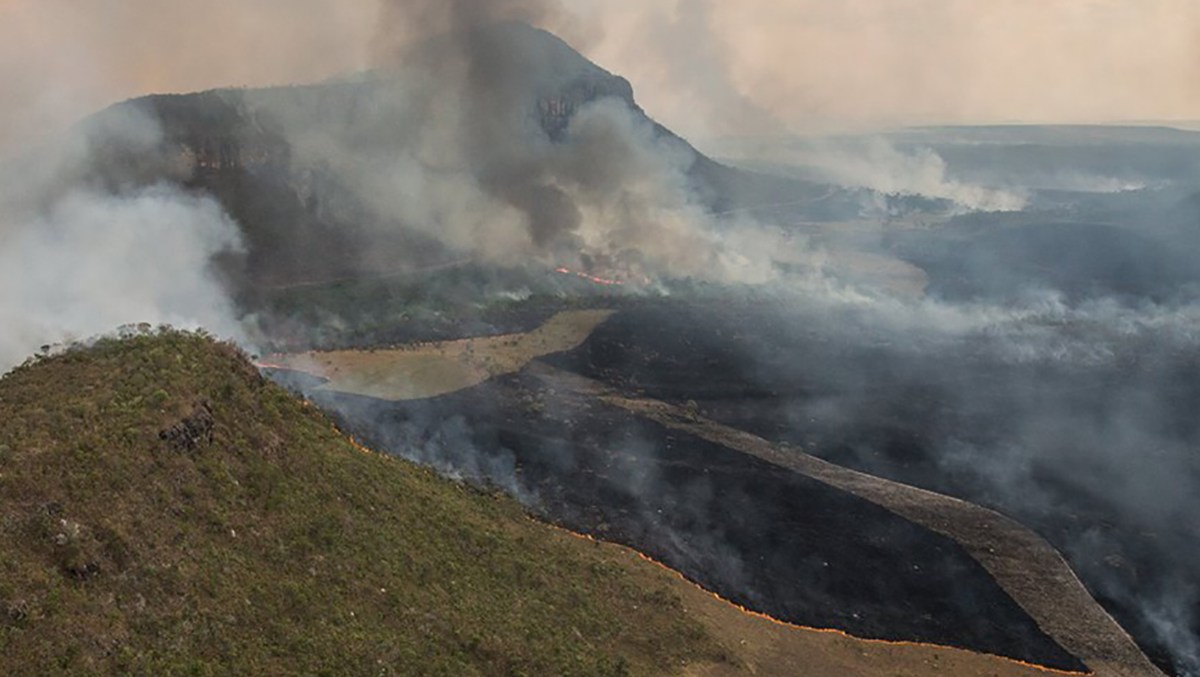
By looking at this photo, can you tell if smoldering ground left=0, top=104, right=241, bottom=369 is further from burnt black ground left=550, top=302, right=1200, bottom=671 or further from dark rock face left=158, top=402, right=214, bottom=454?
burnt black ground left=550, top=302, right=1200, bottom=671

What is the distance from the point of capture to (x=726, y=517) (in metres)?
51.9

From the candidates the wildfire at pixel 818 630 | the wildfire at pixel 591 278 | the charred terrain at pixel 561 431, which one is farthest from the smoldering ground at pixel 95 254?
the wildfire at pixel 591 278

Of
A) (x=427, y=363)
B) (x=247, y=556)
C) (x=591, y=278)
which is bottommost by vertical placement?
(x=247, y=556)

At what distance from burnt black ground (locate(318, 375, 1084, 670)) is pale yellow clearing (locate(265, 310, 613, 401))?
555cm

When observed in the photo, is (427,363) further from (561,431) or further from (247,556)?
(247,556)

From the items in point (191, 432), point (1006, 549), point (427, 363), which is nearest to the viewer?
point (191, 432)

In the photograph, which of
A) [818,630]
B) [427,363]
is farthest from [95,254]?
[818,630]

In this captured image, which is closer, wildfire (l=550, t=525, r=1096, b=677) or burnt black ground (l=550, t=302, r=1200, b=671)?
wildfire (l=550, t=525, r=1096, b=677)

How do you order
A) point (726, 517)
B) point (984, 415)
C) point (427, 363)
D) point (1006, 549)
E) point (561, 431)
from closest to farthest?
1. point (1006, 549)
2. point (726, 517)
3. point (561, 431)
4. point (984, 415)
5. point (427, 363)

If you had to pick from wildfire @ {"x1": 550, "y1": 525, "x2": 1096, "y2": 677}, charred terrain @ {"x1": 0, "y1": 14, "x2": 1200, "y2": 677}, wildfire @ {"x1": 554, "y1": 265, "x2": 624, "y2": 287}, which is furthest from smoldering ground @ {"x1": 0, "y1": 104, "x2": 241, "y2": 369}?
wildfire @ {"x1": 554, "y1": 265, "x2": 624, "y2": 287}

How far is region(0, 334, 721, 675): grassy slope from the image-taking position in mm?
20094

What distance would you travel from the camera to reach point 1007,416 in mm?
74188

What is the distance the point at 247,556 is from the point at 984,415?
66.8 metres

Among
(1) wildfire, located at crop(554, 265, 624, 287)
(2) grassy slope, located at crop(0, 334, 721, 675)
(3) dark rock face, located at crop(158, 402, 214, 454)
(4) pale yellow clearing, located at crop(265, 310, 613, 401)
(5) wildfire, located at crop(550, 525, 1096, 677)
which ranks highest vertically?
(1) wildfire, located at crop(554, 265, 624, 287)
